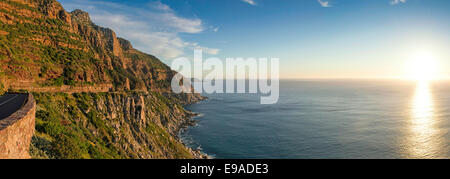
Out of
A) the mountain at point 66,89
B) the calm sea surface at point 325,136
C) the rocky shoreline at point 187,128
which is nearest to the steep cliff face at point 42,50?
the mountain at point 66,89

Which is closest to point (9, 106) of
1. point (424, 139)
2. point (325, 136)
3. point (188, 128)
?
point (188, 128)

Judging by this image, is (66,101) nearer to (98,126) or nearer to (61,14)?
(98,126)

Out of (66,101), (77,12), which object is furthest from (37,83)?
(77,12)

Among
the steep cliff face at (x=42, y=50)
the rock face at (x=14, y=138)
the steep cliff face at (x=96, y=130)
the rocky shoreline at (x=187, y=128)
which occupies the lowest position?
the rocky shoreline at (x=187, y=128)

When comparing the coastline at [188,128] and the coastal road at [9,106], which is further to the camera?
the coastline at [188,128]

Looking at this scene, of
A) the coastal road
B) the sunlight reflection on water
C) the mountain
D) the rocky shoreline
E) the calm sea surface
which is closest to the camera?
the coastal road

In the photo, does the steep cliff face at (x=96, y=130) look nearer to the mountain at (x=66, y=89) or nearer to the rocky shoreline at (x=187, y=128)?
the mountain at (x=66, y=89)

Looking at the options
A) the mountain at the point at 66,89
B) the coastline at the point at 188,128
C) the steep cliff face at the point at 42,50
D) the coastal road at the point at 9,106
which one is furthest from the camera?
the coastline at the point at 188,128

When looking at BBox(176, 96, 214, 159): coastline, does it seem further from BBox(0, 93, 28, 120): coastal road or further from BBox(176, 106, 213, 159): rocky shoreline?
BBox(0, 93, 28, 120): coastal road

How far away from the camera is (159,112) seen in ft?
400

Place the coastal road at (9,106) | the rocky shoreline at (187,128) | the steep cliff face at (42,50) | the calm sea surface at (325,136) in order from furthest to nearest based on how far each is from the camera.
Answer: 1. the rocky shoreline at (187,128)
2. the calm sea surface at (325,136)
3. the steep cliff face at (42,50)
4. the coastal road at (9,106)

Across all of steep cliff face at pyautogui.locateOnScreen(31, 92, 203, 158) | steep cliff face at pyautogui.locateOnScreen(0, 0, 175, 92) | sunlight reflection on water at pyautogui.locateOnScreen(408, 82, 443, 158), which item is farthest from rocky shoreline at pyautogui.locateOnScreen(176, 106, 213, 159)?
sunlight reflection on water at pyautogui.locateOnScreen(408, 82, 443, 158)

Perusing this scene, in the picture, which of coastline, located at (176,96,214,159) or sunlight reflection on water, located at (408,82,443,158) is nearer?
sunlight reflection on water, located at (408,82,443,158)

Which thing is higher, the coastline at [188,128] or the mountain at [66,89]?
the mountain at [66,89]
